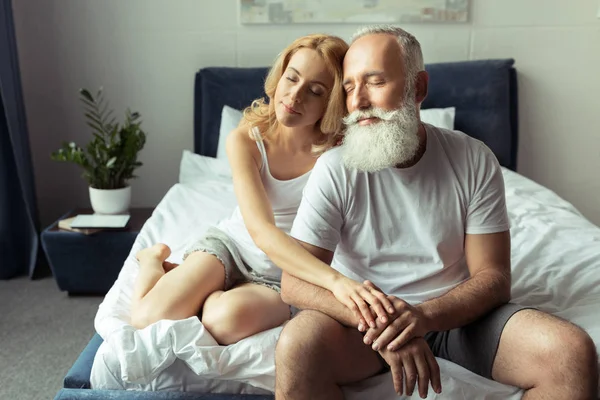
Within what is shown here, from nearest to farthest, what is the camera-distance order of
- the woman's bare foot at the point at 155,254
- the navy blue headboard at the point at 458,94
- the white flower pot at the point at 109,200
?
the woman's bare foot at the point at 155,254
the white flower pot at the point at 109,200
the navy blue headboard at the point at 458,94

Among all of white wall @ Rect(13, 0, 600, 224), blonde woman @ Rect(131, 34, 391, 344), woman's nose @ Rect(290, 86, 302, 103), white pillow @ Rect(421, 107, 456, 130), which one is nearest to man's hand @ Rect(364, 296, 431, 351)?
blonde woman @ Rect(131, 34, 391, 344)

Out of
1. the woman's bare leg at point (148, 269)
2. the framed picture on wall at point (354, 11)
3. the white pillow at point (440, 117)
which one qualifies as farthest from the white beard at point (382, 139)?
the framed picture on wall at point (354, 11)

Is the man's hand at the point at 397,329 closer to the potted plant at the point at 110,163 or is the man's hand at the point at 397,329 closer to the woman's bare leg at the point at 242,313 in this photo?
the woman's bare leg at the point at 242,313

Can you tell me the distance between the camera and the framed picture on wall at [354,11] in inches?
133

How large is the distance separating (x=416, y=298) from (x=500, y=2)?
7.74ft

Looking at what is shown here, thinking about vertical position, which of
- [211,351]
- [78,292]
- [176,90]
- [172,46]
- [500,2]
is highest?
[500,2]

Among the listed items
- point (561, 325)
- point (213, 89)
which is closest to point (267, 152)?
point (561, 325)

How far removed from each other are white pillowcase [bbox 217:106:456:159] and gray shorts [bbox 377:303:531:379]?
1798 millimetres

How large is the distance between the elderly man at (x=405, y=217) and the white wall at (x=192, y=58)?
76.3 inches

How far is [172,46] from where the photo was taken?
347 centimetres

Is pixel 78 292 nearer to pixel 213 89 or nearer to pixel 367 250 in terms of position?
pixel 213 89

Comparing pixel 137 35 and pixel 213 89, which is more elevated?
pixel 137 35

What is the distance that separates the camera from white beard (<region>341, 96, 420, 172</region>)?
1.52 m

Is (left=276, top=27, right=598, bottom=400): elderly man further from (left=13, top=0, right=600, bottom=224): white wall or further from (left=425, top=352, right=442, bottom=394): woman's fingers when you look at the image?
(left=13, top=0, right=600, bottom=224): white wall
